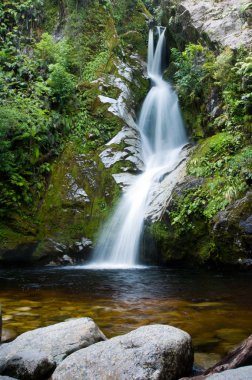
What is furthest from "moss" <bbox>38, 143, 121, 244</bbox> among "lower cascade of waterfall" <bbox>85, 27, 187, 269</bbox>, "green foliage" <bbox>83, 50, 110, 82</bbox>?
"green foliage" <bbox>83, 50, 110, 82</bbox>

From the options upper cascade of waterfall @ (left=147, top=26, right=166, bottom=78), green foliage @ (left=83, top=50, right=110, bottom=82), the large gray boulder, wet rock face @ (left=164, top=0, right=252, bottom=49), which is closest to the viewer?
the large gray boulder

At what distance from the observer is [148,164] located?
12.6 m

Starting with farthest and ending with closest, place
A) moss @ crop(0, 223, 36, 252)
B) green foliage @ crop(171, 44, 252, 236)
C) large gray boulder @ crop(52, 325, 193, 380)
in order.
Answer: moss @ crop(0, 223, 36, 252), green foliage @ crop(171, 44, 252, 236), large gray boulder @ crop(52, 325, 193, 380)

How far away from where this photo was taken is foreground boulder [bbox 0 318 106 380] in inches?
142

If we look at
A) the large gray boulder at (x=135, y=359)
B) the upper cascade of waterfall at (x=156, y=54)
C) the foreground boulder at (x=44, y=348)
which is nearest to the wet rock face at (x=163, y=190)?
the foreground boulder at (x=44, y=348)

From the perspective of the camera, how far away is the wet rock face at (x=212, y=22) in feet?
42.4

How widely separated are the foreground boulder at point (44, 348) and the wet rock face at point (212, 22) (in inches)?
417

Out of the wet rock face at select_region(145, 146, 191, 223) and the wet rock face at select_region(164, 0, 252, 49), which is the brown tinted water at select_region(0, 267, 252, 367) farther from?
the wet rock face at select_region(164, 0, 252, 49)

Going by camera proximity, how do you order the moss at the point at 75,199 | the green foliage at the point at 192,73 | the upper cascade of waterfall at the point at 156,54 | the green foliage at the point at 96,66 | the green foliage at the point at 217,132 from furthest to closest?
1. the upper cascade of waterfall at the point at 156,54
2. the green foliage at the point at 96,66
3. the green foliage at the point at 192,73
4. the moss at the point at 75,199
5. the green foliage at the point at 217,132

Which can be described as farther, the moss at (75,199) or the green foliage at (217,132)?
the moss at (75,199)

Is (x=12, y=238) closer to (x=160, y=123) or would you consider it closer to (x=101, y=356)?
(x=160, y=123)

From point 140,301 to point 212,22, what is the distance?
11521 mm

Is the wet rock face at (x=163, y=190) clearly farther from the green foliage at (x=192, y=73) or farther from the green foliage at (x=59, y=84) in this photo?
the green foliage at (x=59, y=84)

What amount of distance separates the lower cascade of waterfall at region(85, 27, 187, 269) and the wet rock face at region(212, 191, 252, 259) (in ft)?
7.73
